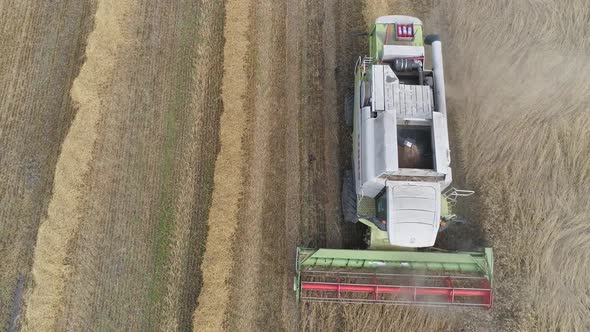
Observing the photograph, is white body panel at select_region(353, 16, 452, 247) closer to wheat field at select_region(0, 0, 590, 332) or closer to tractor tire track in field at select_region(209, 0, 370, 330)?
tractor tire track in field at select_region(209, 0, 370, 330)

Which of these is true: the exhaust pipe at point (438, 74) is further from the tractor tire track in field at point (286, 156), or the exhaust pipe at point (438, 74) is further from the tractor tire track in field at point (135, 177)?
the tractor tire track in field at point (135, 177)

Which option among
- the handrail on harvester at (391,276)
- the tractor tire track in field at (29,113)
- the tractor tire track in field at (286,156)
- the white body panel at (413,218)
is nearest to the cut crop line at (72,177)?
the tractor tire track in field at (29,113)

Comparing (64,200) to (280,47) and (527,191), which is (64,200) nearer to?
(280,47)

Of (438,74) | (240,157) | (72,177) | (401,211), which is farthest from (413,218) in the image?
(72,177)

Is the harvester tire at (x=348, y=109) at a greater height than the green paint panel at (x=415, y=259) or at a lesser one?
greater

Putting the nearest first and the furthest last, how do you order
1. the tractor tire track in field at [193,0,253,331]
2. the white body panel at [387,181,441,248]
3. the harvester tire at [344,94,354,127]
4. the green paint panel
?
the white body panel at [387,181,441,248] < the green paint panel < the tractor tire track in field at [193,0,253,331] < the harvester tire at [344,94,354,127]

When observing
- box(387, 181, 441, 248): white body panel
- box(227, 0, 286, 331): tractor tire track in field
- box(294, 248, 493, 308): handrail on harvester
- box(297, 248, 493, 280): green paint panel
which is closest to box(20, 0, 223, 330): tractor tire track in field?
box(227, 0, 286, 331): tractor tire track in field
